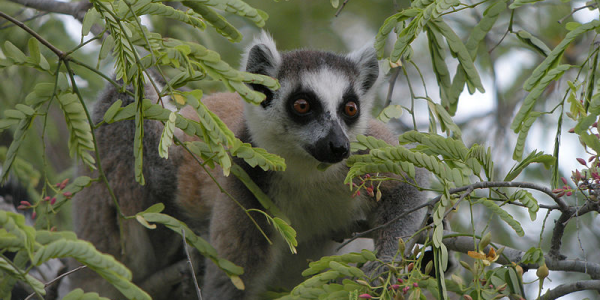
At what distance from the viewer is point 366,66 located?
4320mm

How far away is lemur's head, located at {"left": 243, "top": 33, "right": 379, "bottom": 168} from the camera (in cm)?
360

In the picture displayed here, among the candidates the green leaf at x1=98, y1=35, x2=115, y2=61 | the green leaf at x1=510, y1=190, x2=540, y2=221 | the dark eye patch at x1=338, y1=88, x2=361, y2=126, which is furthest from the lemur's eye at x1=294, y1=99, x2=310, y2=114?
the green leaf at x1=510, y1=190, x2=540, y2=221

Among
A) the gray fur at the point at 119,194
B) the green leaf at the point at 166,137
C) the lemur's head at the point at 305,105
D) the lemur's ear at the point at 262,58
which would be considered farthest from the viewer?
the gray fur at the point at 119,194

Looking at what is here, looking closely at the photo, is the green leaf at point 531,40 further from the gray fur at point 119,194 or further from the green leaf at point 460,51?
the gray fur at point 119,194

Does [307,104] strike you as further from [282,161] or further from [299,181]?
[282,161]

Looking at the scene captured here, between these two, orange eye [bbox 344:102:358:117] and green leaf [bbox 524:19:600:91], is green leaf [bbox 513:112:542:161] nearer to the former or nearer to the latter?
green leaf [bbox 524:19:600:91]

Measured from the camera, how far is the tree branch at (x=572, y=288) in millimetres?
2186

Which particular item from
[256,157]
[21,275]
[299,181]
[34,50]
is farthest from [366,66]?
[21,275]

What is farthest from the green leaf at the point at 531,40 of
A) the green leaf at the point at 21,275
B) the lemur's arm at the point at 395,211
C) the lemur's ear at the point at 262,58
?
the green leaf at the point at 21,275

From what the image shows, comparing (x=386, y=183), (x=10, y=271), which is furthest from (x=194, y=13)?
(x=386, y=183)

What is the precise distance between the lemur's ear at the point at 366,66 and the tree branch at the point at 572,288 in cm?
233

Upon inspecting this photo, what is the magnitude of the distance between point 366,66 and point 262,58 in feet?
2.60

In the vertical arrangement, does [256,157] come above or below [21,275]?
above

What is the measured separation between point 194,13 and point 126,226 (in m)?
2.94
